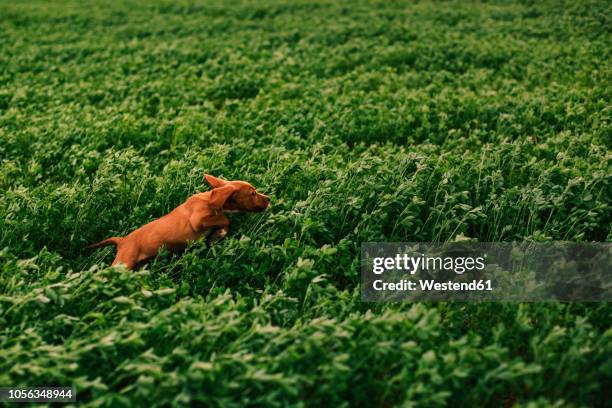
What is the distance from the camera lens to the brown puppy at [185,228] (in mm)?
3873

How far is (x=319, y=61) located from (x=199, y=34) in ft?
14.1

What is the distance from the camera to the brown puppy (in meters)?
3.87

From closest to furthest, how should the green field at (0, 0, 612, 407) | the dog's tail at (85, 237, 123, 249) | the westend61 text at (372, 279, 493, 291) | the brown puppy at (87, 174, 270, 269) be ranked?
the green field at (0, 0, 612, 407) → the westend61 text at (372, 279, 493, 291) → the brown puppy at (87, 174, 270, 269) → the dog's tail at (85, 237, 123, 249)

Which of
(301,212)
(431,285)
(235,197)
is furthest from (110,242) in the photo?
(431,285)

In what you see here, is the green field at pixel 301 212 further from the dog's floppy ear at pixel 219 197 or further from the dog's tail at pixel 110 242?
the dog's floppy ear at pixel 219 197

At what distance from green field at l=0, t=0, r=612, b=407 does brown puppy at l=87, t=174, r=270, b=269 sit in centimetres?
13

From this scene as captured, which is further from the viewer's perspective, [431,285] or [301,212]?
[301,212]

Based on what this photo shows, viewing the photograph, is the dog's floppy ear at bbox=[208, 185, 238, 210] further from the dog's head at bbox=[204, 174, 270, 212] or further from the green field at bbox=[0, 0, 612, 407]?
the green field at bbox=[0, 0, 612, 407]

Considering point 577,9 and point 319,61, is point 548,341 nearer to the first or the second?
point 319,61

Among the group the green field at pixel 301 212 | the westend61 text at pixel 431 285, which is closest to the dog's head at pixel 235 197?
the green field at pixel 301 212

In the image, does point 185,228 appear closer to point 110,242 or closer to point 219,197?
point 219,197

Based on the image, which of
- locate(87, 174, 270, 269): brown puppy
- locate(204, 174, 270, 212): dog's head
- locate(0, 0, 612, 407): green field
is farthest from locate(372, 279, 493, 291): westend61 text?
locate(87, 174, 270, 269): brown puppy

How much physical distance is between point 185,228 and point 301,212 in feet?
3.26

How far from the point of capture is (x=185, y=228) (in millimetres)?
3906
